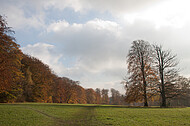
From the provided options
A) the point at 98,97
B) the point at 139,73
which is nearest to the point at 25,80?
the point at 139,73

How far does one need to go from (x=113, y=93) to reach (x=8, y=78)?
94.0 m

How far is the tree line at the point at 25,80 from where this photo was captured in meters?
21.1

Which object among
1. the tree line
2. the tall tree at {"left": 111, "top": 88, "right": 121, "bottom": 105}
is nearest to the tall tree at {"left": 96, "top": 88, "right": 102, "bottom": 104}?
the tall tree at {"left": 111, "top": 88, "right": 121, "bottom": 105}

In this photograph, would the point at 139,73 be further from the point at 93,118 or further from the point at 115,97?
the point at 115,97

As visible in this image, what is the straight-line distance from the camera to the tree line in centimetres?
2110

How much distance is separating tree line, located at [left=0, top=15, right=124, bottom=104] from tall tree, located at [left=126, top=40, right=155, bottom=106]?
6.39 meters

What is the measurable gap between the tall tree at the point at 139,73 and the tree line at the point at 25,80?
639 cm

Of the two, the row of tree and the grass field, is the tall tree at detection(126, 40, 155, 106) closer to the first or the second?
the row of tree

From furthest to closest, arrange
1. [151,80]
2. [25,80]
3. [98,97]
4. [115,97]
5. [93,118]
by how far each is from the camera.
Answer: [98,97]
[115,97]
[25,80]
[151,80]
[93,118]

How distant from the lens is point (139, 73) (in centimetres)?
2738

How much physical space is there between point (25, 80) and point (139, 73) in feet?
101

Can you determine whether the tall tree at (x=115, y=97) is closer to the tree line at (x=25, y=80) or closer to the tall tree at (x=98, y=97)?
the tall tree at (x=98, y=97)

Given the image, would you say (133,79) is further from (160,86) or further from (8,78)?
(8,78)

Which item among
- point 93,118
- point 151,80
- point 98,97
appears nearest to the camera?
point 93,118
